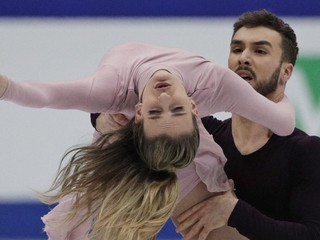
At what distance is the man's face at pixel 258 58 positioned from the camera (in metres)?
3.22

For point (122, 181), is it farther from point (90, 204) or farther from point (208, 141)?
point (208, 141)

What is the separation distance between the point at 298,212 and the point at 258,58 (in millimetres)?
686

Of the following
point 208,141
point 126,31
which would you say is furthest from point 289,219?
point 126,31

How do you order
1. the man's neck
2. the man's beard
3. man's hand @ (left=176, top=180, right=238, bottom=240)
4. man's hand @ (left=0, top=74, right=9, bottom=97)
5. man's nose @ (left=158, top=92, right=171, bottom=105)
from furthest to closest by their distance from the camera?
the man's beard
the man's neck
man's hand @ (left=176, top=180, right=238, bottom=240)
man's nose @ (left=158, top=92, right=171, bottom=105)
man's hand @ (left=0, top=74, right=9, bottom=97)

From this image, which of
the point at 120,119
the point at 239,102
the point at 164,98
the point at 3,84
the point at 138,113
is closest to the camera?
the point at 3,84

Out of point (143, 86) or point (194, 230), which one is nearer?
point (143, 86)

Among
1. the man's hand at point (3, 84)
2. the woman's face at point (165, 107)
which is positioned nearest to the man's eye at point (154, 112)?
the woman's face at point (165, 107)

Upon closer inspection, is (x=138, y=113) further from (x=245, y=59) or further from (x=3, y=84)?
(x=245, y=59)

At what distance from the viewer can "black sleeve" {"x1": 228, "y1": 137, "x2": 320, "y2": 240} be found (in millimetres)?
2859

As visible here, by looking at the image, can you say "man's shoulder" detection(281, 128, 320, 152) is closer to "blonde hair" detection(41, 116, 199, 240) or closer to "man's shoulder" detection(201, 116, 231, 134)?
"man's shoulder" detection(201, 116, 231, 134)

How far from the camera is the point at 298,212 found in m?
2.93

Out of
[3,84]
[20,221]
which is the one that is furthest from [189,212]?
[20,221]

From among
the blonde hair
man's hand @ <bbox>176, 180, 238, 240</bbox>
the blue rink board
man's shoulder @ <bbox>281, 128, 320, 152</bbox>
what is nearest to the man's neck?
man's shoulder @ <bbox>281, 128, 320, 152</bbox>

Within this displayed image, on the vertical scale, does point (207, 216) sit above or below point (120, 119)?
below
